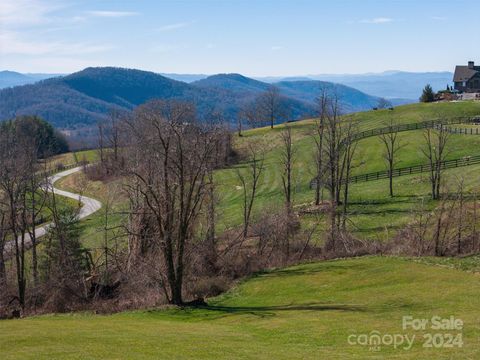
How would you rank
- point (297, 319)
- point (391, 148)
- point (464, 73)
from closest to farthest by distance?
point (297, 319) < point (391, 148) < point (464, 73)

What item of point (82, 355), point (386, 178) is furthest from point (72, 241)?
point (386, 178)

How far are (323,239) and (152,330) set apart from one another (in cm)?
2358

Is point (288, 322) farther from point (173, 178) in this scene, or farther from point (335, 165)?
point (335, 165)

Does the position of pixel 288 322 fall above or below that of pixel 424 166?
below

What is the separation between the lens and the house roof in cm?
11675

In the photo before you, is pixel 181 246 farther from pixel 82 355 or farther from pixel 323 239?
pixel 323 239

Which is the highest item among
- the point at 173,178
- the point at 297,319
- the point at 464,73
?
the point at 464,73

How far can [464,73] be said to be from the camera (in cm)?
11894

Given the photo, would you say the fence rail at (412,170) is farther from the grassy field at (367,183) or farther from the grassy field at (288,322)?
the grassy field at (288,322)

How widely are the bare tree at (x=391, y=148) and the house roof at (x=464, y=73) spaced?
44516 millimetres

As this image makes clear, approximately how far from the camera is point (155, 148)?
28641 millimetres

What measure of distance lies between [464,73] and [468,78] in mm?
2940

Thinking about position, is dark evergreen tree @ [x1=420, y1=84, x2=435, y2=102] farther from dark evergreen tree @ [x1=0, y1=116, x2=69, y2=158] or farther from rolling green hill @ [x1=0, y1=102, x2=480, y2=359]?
dark evergreen tree @ [x1=0, y1=116, x2=69, y2=158]

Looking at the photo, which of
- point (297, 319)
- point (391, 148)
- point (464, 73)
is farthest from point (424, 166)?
point (464, 73)
